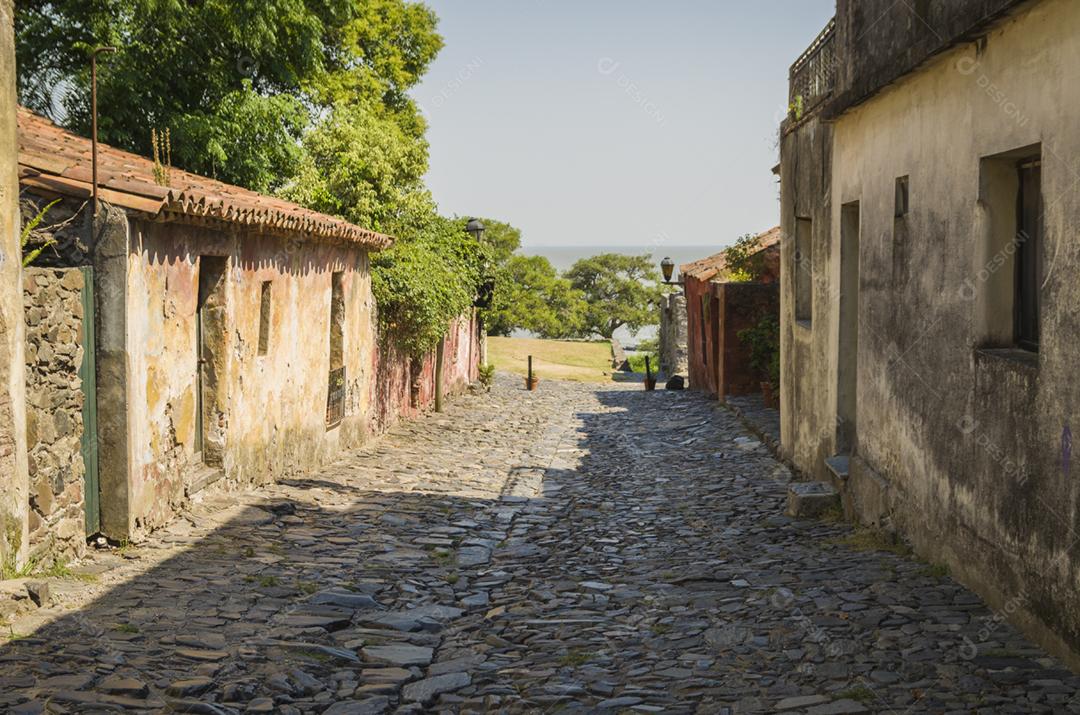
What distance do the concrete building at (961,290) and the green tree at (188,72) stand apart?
9525 millimetres

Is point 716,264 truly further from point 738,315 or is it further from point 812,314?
point 812,314

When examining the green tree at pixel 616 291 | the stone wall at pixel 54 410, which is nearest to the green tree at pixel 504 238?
the green tree at pixel 616 291

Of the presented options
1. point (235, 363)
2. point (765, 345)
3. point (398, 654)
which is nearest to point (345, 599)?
point (398, 654)

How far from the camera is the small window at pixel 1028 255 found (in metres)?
5.99

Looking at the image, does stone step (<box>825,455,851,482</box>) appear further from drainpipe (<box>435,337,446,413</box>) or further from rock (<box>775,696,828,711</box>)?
drainpipe (<box>435,337,446,413</box>)

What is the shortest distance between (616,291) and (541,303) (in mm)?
10270

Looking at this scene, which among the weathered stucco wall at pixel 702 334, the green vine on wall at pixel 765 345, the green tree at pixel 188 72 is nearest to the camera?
the green tree at pixel 188 72

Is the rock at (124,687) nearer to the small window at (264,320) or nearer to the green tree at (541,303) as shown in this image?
the small window at (264,320)

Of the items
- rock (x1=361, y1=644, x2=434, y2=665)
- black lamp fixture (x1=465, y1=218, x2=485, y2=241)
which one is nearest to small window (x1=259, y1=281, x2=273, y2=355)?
rock (x1=361, y1=644, x2=434, y2=665)

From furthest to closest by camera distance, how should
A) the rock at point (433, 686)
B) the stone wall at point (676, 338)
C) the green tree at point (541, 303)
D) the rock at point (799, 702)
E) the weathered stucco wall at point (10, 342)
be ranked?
the green tree at point (541, 303), the stone wall at point (676, 338), the weathered stucco wall at point (10, 342), the rock at point (433, 686), the rock at point (799, 702)

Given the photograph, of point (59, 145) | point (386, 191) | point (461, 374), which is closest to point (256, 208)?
point (59, 145)

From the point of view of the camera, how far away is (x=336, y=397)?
47.3 ft

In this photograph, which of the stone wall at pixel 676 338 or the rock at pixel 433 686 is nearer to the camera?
the rock at pixel 433 686

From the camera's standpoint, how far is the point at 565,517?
10.4m
